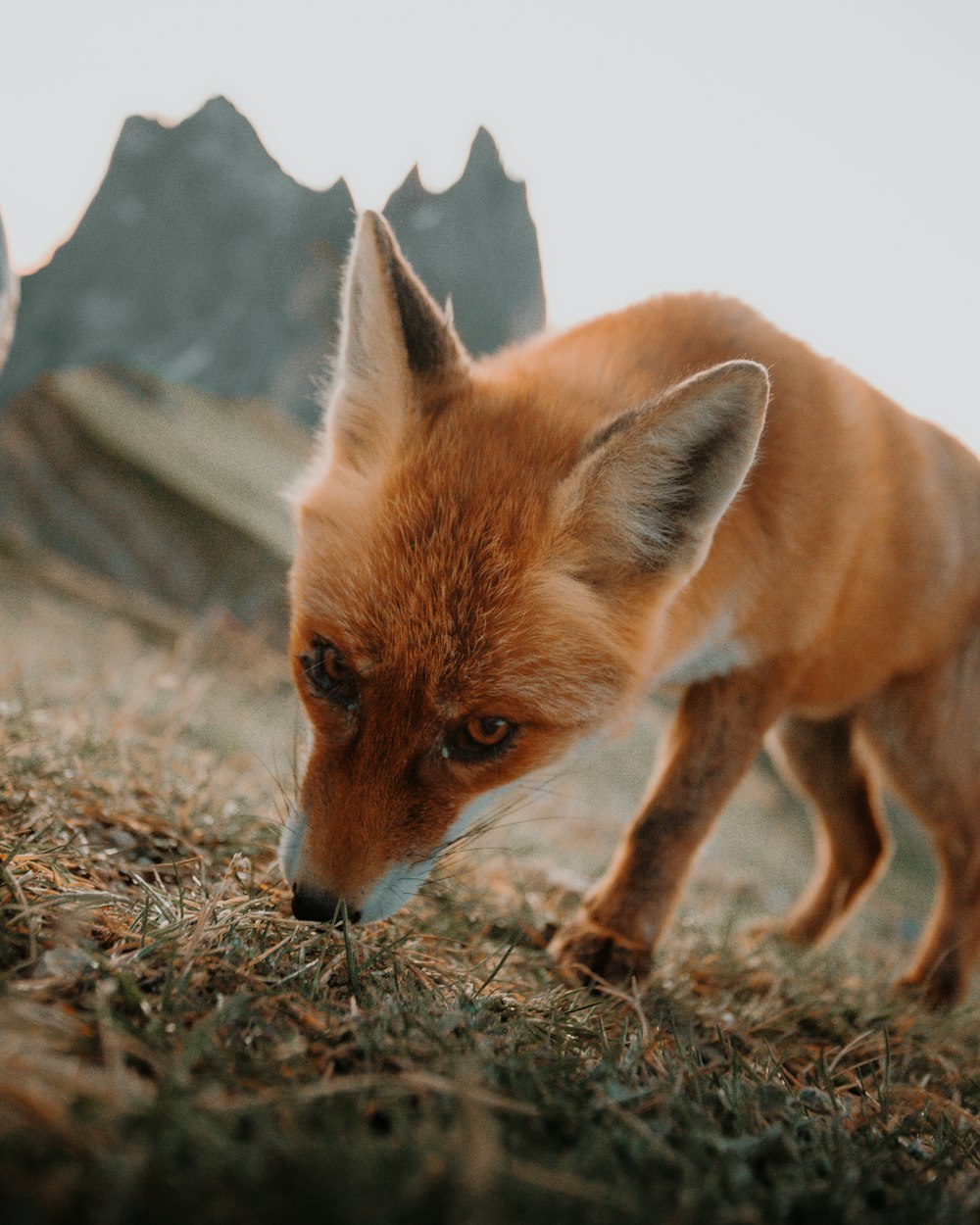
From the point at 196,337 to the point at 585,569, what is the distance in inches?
948

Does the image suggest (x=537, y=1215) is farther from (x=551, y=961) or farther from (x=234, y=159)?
(x=234, y=159)

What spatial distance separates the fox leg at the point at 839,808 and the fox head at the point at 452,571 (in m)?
2.70

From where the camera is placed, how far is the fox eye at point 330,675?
209 centimetres

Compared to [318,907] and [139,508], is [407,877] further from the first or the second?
[139,508]

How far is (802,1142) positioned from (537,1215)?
0.91m

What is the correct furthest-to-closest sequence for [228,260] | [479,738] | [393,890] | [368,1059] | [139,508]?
[228,260] < [139,508] < [479,738] < [393,890] < [368,1059]

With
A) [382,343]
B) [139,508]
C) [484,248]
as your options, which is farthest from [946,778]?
[484,248]

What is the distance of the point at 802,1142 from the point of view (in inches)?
57.8

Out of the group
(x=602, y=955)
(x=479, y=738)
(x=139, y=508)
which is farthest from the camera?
(x=139, y=508)

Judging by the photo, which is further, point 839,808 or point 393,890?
point 839,808

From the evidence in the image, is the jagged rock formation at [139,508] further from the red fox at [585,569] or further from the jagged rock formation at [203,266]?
the red fox at [585,569]

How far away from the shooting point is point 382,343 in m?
2.40

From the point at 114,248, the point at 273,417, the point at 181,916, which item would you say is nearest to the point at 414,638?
the point at 181,916

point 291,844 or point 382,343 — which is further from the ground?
point 382,343
